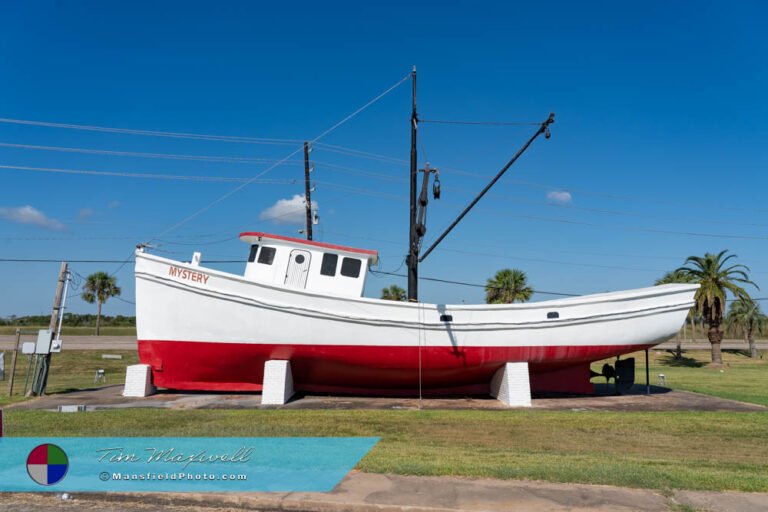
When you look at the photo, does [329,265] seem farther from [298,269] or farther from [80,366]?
[80,366]

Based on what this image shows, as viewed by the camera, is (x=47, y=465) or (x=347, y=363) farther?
(x=347, y=363)

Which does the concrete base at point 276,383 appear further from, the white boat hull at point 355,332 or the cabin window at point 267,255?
the cabin window at point 267,255

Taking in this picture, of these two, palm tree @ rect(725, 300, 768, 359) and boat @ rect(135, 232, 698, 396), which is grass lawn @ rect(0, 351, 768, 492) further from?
palm tree @ rect(725, 300, 768, 359)

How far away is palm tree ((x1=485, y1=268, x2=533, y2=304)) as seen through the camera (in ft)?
150

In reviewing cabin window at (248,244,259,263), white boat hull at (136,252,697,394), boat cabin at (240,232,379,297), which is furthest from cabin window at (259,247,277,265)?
white boat hull at (136,252,697,394)

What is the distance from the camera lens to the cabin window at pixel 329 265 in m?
15.3

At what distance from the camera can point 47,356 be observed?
15.6m

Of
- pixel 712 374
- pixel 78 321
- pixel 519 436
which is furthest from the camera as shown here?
pixel 78 321

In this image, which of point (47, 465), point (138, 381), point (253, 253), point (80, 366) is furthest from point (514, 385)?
point (80, 366)

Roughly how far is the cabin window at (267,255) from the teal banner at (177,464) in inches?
282

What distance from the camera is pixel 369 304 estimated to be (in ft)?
47.5

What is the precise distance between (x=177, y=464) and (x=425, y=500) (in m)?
3.69

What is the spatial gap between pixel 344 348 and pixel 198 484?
8525mm

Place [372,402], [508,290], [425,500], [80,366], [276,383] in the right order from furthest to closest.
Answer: [508,290]
[80,366]
[372,402]
[276,383]
[425,500]
